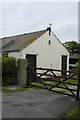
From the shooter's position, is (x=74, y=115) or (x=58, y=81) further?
(x=58, y=81)

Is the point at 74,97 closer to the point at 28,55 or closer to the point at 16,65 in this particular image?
the point at 16,65

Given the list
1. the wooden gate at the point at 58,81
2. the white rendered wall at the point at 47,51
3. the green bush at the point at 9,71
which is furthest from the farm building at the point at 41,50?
the wooden gate at the point at 58,81

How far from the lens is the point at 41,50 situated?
1420 cm

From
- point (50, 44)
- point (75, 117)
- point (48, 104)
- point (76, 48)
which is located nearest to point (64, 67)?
point (50, 44)

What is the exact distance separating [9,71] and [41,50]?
5.15 meters

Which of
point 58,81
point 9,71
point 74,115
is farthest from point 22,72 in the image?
point 74,115

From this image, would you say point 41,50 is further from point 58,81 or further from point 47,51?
point 58,81

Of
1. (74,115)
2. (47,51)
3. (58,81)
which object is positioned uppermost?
(47,51)

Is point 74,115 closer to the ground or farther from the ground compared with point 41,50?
closer to the ground

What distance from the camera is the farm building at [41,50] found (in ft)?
43.1

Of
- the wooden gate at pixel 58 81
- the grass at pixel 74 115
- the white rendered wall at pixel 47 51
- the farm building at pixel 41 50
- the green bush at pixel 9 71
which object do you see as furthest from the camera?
the white rendered wall at pixel 47 51

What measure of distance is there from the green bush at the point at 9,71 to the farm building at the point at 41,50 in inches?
103

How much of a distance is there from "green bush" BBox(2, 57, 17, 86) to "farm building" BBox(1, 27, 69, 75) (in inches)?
103

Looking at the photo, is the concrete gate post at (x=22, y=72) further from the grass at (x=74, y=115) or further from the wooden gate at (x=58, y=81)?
the grass at (x=74, y=115)
